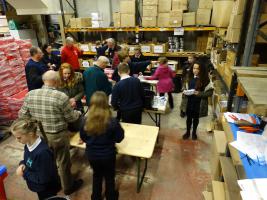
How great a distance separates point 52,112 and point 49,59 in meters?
3.13

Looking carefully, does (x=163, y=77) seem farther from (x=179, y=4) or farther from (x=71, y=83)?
(x=179, y=4)

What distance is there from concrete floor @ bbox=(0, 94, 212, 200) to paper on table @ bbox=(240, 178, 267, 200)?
1834mm

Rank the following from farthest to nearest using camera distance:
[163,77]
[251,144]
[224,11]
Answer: [163,77], [224,11], [251,144]

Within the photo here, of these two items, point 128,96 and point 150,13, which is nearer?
point 128,96

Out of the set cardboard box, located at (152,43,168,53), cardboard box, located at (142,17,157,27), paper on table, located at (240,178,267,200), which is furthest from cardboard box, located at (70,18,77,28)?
paper on table, located at (240,178,267,200)

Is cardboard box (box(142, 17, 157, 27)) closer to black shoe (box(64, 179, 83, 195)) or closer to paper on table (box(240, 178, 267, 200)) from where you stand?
black shoe (box(64, 179, 83, 195))

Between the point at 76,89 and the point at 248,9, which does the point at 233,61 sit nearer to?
the point at 248,9

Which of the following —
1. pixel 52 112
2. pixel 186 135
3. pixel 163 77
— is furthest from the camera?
pixel 163 77

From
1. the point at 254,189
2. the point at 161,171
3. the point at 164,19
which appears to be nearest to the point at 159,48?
the point at 164,19

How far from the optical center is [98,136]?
6.95ft

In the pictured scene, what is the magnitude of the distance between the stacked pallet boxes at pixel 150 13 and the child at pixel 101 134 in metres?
4.35

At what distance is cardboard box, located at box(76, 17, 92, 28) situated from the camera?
6508 mm

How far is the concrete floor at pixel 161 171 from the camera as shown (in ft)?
9.35

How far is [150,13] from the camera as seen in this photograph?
5820 mm
